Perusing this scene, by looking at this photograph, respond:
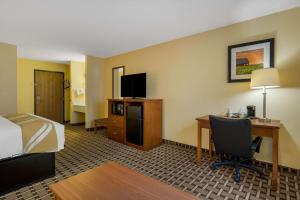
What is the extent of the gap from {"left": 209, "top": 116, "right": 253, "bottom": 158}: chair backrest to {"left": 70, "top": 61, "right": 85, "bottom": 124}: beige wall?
5001 millimetres

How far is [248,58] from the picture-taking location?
261 centimetres

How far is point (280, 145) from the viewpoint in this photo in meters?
2.37

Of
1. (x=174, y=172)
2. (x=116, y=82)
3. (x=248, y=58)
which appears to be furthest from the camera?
(x=116, y=82)

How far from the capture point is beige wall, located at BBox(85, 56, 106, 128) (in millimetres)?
4918

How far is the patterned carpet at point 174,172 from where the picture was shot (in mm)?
1842

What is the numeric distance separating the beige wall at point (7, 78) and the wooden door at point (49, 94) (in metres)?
1.74

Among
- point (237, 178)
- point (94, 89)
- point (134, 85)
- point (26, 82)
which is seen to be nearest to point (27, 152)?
point (134, 85)

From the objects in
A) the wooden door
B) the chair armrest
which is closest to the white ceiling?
the chair armrest

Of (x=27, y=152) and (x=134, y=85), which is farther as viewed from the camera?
(x=134, y=85)

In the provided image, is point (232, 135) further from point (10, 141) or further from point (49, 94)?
point (49, 94)

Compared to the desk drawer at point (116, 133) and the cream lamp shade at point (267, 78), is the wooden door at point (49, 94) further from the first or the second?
the cream lamp shade at point (267, 78)

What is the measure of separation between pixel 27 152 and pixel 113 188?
1.36 metres

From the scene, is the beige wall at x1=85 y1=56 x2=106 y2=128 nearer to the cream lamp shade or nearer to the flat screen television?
the flat screen television

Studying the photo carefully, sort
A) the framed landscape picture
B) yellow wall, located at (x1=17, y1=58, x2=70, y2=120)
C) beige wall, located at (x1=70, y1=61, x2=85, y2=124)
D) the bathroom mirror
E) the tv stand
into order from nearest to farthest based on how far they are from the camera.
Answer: the framed landscape picture < the tv stand < the bathroom mirror < yellow wall, located at (x1=17, y1=58, x2=70, y2=120) < beige wall, located at (x1=70, y1=61, x2=85, y2=124)
